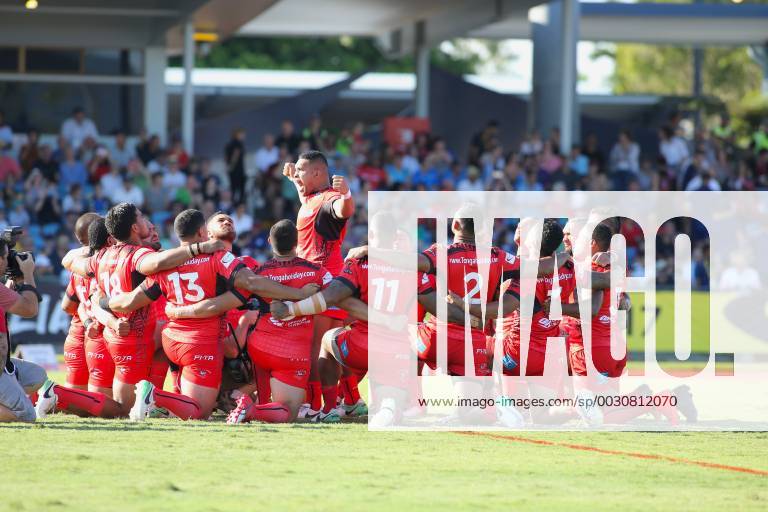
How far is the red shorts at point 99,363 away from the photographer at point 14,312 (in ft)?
2.70

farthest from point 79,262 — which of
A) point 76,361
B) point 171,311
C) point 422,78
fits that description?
point 422,78

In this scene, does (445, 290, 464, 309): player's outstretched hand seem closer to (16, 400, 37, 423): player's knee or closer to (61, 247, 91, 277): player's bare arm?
(61, 247, 91, 277): player's bare arm

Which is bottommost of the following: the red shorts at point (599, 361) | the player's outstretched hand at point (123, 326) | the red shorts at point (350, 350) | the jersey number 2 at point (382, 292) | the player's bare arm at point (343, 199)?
the red shorts at point (599, 361)

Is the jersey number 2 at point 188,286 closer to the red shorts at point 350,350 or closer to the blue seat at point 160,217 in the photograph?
the red shorts at point 350,350

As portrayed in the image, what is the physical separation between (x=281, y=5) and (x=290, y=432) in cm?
2002

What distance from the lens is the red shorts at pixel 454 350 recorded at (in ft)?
35.4

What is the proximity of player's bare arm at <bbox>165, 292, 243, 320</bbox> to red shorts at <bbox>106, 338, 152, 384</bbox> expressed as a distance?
579mm

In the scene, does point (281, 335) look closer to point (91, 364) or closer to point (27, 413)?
→ point (91, 364)

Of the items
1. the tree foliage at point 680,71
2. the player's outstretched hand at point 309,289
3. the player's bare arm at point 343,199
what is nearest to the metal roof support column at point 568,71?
the player's bare arm at point 343,199

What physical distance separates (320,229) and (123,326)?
1.99 metres

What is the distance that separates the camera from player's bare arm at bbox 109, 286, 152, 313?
10641mm

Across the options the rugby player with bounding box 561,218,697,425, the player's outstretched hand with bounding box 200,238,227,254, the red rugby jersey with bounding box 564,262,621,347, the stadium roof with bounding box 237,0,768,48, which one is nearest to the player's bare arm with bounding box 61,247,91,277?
the player's outstretched hand with bounding box 200,238,227,254

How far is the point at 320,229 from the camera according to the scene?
1151cm

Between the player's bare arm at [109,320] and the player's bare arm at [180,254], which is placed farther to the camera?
the player's bare arm at [109,320]
